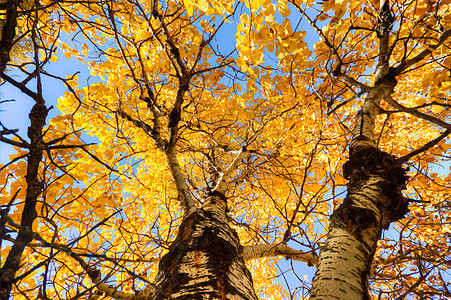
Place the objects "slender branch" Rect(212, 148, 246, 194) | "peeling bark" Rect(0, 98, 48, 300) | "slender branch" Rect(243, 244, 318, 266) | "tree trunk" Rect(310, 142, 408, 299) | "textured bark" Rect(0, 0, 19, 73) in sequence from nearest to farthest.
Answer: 1. "peeling bark" Rect(0, 98, 48, 300)
2. "tree trunk" Rect(310, 142, 408, 299)
3. "textured bark" Rect(0, 0, 19, 73)
4. "slender branch" Rect(243, 244, 318, 266)
5. "slender branch" Rect(212, 148, 246, 194)

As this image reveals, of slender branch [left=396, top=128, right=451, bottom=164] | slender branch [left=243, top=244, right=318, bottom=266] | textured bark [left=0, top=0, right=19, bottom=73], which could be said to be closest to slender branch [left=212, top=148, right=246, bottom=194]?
slender branch [left=243, top=244, right=318, bottom=266]

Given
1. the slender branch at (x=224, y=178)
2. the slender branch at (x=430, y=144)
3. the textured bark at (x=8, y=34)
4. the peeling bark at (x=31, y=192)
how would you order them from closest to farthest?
the peeling bark at (x=31, y=192) → the textured bark at (x=8, y=34) → the slender branch at (x=430, y=144) → the slender branch at (x=224, y=178)

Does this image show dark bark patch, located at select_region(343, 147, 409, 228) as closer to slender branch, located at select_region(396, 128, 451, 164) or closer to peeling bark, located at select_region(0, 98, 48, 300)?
slender branch, located at select_region(396, 128, 451, 164)

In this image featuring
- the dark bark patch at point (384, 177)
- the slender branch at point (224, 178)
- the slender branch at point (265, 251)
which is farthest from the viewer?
the slender branch at point (224, 178)

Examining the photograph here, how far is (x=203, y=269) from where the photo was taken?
1504 millimetres

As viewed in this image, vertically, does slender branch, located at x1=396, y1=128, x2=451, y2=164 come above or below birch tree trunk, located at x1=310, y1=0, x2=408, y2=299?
above

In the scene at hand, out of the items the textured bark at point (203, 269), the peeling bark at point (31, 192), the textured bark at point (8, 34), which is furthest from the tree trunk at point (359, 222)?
the textured bark at point (8, 34)

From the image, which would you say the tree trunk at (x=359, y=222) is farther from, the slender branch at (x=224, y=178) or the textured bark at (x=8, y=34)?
the textured bark at (x=8, y=34)

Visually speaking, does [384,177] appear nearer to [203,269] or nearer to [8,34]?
[203,269]

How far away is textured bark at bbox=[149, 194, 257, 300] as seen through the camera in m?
1.34

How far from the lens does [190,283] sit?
4.49 feet

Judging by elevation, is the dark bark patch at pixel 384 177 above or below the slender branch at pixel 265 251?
above

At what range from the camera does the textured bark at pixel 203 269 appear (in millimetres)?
1336

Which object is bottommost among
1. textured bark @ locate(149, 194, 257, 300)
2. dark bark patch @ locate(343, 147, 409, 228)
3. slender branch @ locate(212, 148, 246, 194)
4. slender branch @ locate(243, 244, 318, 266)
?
textured bark @ locate(149, 194, 257, 300)
